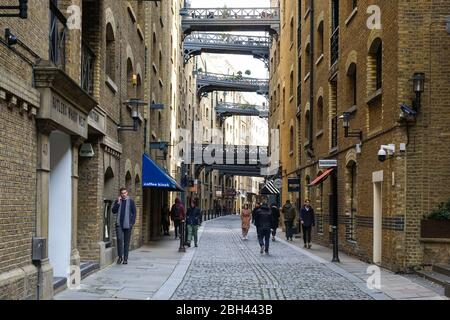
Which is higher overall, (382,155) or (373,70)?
(373,70)

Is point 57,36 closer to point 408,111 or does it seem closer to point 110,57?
point 110,57

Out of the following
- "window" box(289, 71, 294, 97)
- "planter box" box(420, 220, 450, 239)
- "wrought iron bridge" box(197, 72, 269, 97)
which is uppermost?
"wrought iron bridge" box(197, 72, 269, 97)

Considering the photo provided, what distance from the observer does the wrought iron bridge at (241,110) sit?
72938 mm

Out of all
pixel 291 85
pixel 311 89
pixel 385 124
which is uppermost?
pixel 291 85

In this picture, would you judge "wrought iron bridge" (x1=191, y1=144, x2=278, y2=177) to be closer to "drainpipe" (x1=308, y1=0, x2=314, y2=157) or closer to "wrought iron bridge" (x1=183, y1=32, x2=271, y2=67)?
"wrought iron bridge" (x1=183, y1=32, x2=271, y2=67)

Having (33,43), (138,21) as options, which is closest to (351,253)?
(138,21)

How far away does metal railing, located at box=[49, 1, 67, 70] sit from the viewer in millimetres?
11578

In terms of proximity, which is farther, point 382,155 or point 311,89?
point 311,89

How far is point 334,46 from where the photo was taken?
23.4 m

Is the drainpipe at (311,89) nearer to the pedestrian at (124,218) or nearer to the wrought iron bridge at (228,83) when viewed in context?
the pedestrian at (124,218)

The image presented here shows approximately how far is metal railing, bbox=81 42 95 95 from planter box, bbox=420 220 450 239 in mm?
7550

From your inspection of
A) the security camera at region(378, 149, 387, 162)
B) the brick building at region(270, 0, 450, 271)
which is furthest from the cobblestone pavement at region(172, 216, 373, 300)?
the security camera at region(378, 149, 387, 162)

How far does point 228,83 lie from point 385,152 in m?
47.3

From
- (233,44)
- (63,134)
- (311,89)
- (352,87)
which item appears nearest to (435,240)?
(352,87)
